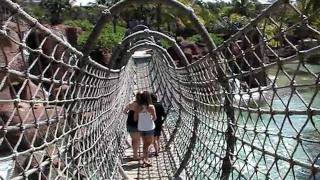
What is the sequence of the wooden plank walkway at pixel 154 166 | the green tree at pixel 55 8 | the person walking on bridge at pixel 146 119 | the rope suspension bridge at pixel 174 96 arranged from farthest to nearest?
the green tree at pixel 55 8 < the person walking on bridge at pixel 146 119 < the wooden plank walkway at pixel 154 166 < the rope suspension bridge at pixel 174 96

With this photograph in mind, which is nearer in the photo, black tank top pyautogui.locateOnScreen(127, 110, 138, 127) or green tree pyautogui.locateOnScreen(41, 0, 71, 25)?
black tank top pyautogui.locateOnScreen(127, 110, 138, 127)

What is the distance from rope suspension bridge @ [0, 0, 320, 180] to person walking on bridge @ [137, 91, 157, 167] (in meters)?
0.20

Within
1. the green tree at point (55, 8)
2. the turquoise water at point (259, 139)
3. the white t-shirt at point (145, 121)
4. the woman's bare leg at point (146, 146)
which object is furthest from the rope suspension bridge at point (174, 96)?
the green tree at point (55, 8)

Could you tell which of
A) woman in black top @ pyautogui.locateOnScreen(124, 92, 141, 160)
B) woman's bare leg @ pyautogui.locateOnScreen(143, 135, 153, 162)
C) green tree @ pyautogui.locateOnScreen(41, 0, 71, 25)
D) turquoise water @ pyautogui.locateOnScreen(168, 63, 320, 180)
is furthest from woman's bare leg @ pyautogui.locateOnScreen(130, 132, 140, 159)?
green tree @ pyautogui.locateOnScreen(41, 0, 71, 25)

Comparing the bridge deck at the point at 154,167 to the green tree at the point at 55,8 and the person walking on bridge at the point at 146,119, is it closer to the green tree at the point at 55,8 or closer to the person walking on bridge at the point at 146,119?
the person walking on bridge at the point at 146,119

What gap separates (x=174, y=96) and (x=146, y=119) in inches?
39.1

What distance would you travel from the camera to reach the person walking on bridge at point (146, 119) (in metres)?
4.81

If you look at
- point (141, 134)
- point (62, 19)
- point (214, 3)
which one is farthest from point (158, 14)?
point (141, 134)

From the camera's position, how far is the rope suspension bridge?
62.4 inches

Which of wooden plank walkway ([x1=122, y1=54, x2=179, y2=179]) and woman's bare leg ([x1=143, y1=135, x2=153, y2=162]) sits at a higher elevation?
woman's bare leg ([x1=143, y1=135, x2=153, y2=162])

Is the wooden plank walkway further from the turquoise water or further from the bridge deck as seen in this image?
the turquoise water

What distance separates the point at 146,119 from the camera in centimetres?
485

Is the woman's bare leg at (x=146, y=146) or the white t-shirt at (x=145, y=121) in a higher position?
the white t-shirt at (x=145, y=121)

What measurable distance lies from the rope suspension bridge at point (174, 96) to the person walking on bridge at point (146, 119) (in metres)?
0.20
